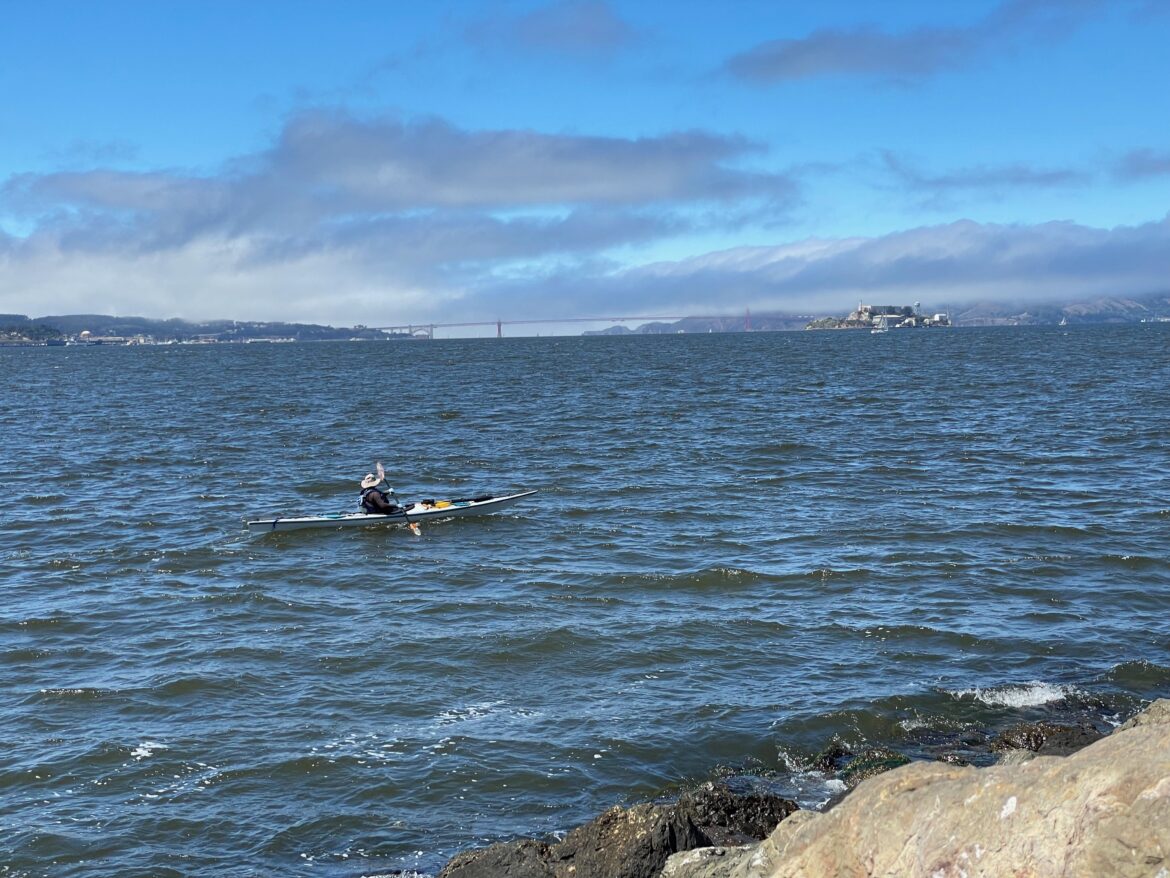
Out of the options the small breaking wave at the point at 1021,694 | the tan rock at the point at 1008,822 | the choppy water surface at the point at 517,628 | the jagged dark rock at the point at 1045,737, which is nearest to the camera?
the tan rock at the point at 1008,822

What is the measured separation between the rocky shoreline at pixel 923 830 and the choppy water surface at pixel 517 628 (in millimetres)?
2403

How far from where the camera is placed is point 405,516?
26.8 meters

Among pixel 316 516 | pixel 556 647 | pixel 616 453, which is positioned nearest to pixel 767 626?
pixel 556 647

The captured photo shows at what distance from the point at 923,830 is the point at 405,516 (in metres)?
21.1

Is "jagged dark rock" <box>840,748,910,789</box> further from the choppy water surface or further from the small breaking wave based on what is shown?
Answer: the small breaking wave

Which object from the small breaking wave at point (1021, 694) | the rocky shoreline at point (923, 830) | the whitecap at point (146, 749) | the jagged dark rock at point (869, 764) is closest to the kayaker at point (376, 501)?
the whitecap at point (146, 749)

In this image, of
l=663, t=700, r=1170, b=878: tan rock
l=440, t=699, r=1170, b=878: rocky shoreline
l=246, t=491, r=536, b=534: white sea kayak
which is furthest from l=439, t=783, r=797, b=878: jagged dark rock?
l=246, t=491, r=536, b=534: white sea kayak

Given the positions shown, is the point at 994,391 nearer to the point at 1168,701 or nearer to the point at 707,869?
the point at 1168,701

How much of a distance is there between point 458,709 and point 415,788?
7.61 feet

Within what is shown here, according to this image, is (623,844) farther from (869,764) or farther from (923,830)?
(869,764)

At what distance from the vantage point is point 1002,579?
20141mm

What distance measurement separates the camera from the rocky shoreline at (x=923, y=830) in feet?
18.9

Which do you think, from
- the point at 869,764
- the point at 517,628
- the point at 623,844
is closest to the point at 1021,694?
the point at 869,764

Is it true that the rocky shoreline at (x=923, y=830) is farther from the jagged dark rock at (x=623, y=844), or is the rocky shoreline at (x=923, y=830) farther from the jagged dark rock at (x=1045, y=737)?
the jagged dark rock at (x=1045, y=737)
